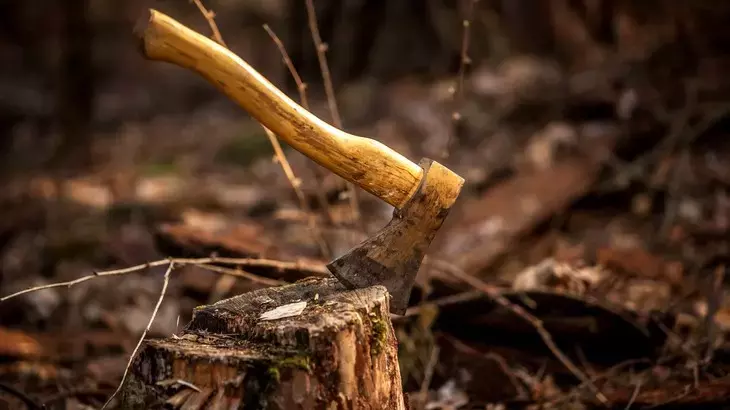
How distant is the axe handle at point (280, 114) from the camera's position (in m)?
2.03

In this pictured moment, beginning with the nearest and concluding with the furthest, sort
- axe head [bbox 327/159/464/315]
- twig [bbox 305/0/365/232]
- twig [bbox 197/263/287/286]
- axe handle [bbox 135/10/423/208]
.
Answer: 1. axe handle [bbox 135/10/423/208]
2. axe head [bbox 327/159/464/315]
3. twig [bbox 197/263/287/286]
4. twig [bbox 305/0/365/232]

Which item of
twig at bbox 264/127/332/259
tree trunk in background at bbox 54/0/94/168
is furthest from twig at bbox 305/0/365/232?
tree trunk in background at bbox 54/0/94/168

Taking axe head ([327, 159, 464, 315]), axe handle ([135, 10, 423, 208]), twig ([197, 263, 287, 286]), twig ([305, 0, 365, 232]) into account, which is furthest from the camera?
twig ([305, 0, 365, 232])

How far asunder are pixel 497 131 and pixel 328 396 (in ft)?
17.0

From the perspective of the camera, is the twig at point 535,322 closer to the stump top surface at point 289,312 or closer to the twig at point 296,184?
the twig at point 296,184

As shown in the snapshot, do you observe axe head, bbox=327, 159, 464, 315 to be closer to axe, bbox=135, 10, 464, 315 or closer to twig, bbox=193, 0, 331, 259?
axe, bbox=135, 10, 464, 315

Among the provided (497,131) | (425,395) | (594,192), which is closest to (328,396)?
(425,395)

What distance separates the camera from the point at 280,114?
83.0 inches

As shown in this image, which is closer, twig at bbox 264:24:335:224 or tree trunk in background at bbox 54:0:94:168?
twig at bbox 264:24:335:224

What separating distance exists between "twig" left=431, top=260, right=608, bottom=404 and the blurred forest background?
33 millimetres

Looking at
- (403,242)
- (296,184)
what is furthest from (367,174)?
(296,184)

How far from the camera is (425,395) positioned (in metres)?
2.94

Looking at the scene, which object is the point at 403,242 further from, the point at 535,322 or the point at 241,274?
the point at 535,322

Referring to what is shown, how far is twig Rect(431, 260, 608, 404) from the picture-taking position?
9.20 feet
